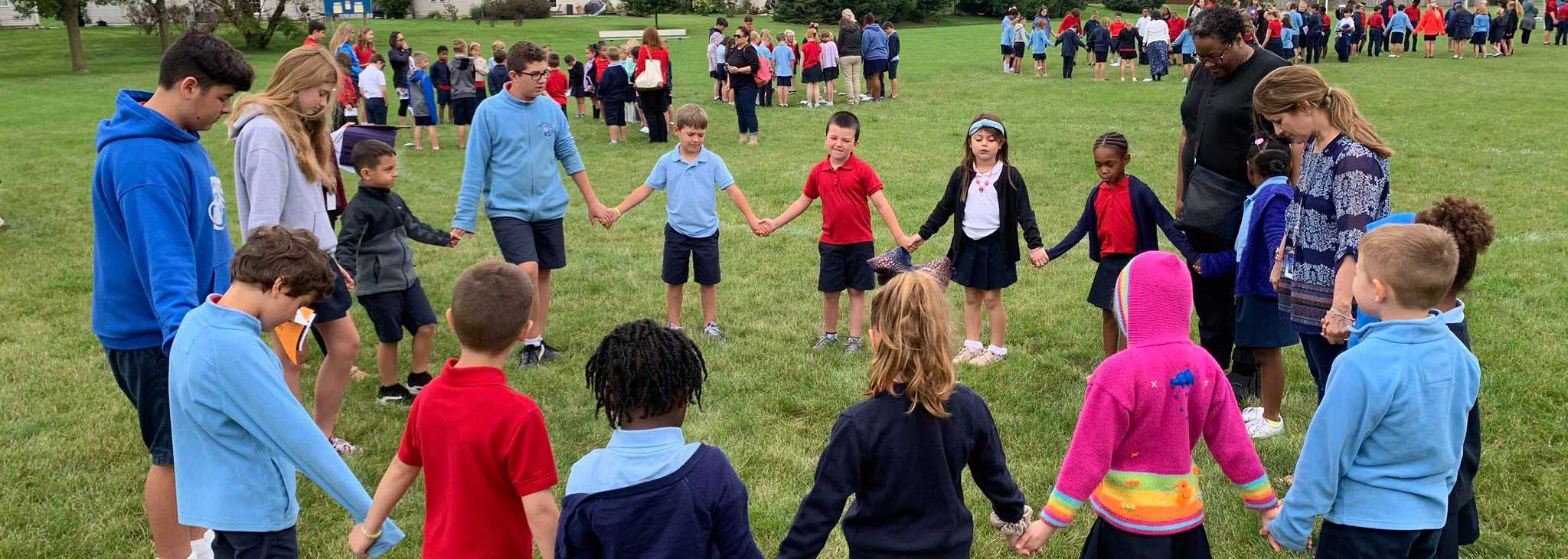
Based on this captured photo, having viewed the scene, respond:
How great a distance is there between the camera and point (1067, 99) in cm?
2105

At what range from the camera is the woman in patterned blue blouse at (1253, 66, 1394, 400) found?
13.1 feet

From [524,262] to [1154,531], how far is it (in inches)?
179

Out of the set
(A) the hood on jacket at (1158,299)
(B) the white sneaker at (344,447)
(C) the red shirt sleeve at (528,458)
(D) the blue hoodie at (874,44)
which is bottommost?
(B) the white sneaker at (344,447)

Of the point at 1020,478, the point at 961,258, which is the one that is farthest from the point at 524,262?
the point at 1020,478

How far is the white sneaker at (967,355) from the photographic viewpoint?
6625mm

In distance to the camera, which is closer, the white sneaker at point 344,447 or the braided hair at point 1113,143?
the white sneaker at point 344,447

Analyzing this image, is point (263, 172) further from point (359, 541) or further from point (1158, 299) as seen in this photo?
point (1158, 299)

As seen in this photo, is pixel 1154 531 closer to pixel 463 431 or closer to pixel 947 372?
pixel 947 372

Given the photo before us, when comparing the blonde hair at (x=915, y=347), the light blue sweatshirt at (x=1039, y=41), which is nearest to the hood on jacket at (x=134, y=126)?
the blonde hair at (x=915, y=347)

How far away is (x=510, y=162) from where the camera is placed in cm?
653

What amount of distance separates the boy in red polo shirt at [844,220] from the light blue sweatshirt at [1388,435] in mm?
3716

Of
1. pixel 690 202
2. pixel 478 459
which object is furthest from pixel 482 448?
pixel 690 202

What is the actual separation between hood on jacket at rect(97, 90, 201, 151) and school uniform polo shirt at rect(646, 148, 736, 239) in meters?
3.54

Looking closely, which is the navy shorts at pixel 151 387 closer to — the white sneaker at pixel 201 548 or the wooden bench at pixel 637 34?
the white sneaker at pixel 201 548
